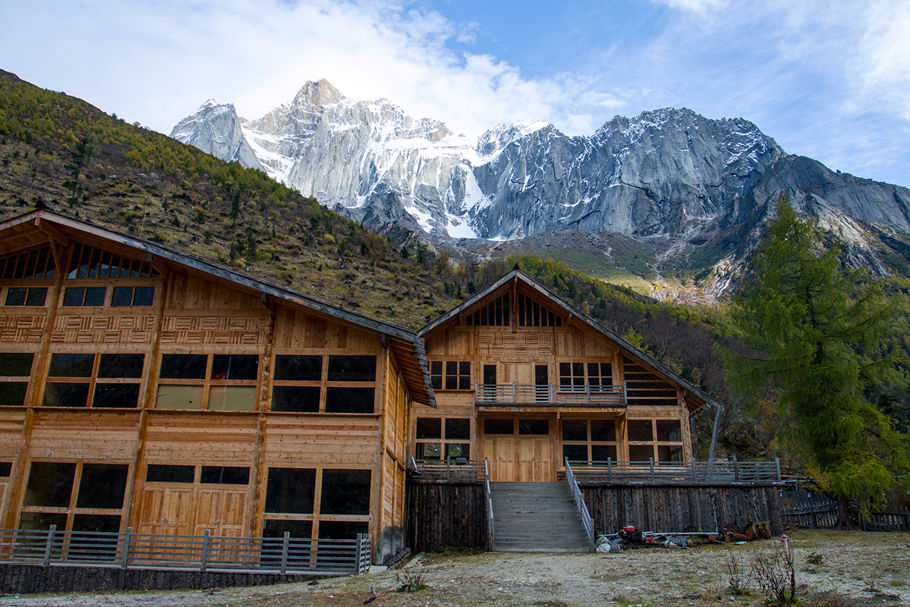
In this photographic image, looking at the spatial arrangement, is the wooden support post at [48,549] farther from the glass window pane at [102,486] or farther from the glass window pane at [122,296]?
the glass window pane at [122,296]

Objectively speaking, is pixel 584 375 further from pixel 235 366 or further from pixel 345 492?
pixel 235 366

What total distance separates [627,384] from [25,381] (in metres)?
20.9

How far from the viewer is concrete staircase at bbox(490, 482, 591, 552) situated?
66.5 ft

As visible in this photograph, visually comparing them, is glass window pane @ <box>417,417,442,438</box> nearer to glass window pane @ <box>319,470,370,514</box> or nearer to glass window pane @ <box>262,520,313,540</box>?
glass window pane @ <box>319,470,370,514</box>

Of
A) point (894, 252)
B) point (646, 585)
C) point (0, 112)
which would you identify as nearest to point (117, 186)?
point (0, 112)

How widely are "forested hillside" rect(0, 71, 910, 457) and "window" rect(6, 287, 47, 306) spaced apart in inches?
1281

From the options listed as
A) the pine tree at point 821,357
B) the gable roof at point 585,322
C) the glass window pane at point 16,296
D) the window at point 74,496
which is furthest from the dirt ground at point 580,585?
the gable roof at point 585,322

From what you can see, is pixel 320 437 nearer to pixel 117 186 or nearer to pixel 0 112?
pixel 117 186

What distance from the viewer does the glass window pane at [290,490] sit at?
17.4m

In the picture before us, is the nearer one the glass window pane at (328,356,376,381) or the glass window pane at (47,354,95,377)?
the glass window pane at (328,356,376,381)

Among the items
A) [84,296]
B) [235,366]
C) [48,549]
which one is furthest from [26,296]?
[48,549]

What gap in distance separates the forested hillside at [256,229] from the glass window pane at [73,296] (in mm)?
33217

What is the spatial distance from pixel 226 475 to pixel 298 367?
3290 millimetres

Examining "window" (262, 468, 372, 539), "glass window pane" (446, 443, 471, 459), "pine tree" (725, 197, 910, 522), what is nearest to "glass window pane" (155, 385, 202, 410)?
"window" (262, 468, 372, 539)
